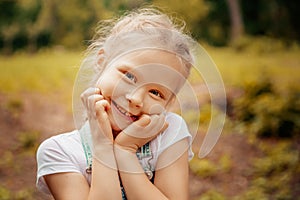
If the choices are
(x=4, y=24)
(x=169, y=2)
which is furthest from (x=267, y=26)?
(x=4, y=24)

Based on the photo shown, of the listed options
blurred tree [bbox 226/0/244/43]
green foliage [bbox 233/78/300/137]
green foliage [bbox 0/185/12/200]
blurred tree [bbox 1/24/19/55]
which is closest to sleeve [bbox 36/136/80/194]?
green foliage [bbox 0/185/12/200]

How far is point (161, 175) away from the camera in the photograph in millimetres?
1448

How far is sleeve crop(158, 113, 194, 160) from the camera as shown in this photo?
1468 millimetres

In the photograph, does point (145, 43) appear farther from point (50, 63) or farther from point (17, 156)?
point (50, 63)

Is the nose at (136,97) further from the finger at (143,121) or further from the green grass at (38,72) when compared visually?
the green grass at (38,72)

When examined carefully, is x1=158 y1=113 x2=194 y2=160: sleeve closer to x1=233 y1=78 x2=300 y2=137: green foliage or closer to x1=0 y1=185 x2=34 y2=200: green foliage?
x1=0 y1=185 x2=34 y2=200: green foliage

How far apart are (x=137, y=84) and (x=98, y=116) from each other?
0.39 feet

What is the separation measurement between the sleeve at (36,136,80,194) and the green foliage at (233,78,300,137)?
338 cm

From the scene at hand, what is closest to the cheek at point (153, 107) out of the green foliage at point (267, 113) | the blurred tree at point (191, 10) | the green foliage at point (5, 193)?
the green foliage at point (5, 193)

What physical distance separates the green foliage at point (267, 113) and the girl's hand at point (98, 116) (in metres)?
3.44

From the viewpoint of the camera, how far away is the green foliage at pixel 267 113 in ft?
15.3

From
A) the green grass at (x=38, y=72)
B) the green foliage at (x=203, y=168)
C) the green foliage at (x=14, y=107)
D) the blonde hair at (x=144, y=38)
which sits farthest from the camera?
the green grass at (x=38, y=72)

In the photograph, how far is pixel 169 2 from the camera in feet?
17.3

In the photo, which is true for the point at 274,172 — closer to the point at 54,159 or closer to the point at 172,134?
the point at 172,134
